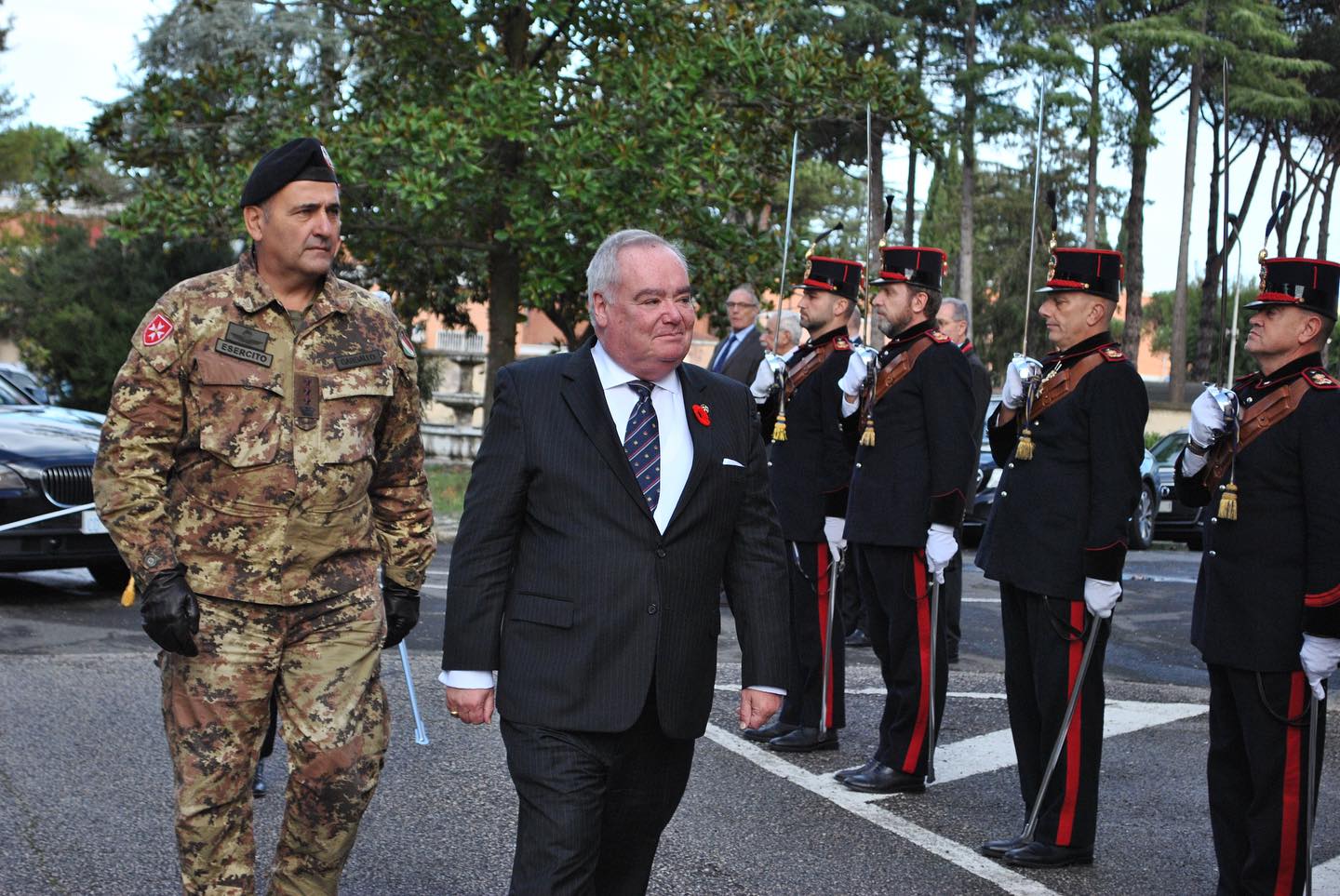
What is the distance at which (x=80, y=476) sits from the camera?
32.3 ft

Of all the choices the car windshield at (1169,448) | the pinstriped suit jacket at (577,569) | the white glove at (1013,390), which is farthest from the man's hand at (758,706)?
the car windshield at (1169,448)

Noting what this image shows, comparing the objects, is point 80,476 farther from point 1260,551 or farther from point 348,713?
point 1260,551

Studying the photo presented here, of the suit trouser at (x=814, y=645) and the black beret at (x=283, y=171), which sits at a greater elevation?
the black beret at (x=283, y=171)

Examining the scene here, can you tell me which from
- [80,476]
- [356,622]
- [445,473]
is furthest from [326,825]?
[445,473]

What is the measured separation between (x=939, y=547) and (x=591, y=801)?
297 centimetres

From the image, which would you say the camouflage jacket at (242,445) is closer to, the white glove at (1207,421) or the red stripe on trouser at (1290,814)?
the white glove at (1207,421)

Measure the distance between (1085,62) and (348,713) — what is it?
38423 mm

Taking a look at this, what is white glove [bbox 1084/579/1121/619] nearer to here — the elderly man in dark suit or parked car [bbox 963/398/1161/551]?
the elderly man in dark suit

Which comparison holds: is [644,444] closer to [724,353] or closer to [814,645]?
[814,645]

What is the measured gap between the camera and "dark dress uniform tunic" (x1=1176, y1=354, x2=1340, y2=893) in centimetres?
479

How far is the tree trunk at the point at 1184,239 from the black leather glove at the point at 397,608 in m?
37.2

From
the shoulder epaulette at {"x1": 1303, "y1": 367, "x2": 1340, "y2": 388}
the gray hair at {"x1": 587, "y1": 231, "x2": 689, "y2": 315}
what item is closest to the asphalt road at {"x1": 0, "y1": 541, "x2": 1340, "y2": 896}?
the shoulder epaulette at {"x1": 1303, "y1": 367, "x2": 1340, "y2": 388}

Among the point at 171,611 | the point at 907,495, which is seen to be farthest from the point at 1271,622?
the point at 171,611

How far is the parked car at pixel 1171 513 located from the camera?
62.4ft
